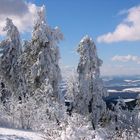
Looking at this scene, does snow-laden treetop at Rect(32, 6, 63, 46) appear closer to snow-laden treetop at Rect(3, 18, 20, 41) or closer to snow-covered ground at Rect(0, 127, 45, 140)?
snow-laden treetop at Rect(3, 18, 20, 41)

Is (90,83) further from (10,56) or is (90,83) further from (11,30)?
(11,30)

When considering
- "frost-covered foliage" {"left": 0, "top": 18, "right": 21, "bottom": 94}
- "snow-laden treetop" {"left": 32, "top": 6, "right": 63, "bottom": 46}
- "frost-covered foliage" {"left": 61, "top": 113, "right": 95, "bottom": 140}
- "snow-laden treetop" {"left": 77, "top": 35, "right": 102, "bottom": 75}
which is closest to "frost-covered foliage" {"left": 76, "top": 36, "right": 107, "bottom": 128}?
"snow-laden treetop" {"left": 77, "top": 35, "right": 102, "bottom": 75}

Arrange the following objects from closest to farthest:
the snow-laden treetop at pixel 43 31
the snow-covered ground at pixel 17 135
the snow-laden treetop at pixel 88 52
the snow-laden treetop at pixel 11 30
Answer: the snow-covered ground at pixel 17 135, the snow-laden treetop at pixel 43 31, the snow-laden treetop at pixel 11 30, the snow-laden treetop at pixel 88 52

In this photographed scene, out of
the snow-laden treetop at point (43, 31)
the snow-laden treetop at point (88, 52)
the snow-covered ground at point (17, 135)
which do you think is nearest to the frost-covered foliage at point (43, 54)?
the snow-laden treetop at point (43, 31)

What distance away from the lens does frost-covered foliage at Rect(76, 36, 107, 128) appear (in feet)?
119

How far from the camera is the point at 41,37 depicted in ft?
100

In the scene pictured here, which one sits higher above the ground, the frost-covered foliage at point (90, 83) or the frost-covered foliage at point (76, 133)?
the frost-covered foliage at point (90, 83)

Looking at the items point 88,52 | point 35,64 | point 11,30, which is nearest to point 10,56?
point 11,30

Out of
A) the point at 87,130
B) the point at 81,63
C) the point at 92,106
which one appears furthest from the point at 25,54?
the point at 87,130

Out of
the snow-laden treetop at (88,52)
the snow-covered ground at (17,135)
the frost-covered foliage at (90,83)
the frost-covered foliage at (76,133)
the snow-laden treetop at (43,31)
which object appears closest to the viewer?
the frost-covered foliage at (76,133)

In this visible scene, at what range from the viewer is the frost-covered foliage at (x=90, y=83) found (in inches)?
1423

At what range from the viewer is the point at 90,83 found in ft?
119

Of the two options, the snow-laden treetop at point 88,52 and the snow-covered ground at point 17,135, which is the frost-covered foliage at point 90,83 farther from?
the snow-covered ground at point 17,135

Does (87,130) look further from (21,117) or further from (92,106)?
(92,106)
